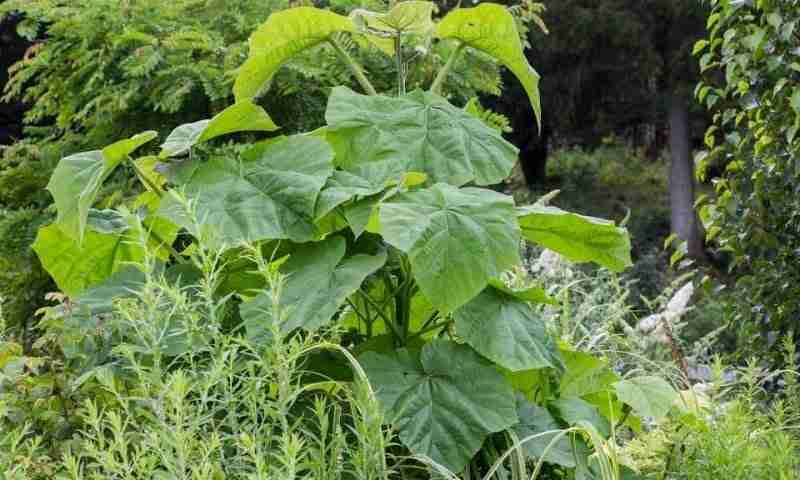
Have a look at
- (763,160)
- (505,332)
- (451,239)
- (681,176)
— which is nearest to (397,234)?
(451,239)

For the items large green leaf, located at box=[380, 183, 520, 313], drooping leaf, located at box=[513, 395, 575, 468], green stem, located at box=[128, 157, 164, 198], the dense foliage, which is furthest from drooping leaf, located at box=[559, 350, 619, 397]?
the dense foliage

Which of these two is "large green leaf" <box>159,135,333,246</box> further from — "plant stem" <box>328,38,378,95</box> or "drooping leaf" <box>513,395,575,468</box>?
"drooping leaf" <box>513,395,575,468</box>

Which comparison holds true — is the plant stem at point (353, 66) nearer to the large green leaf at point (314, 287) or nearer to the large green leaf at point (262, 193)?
the large green leaf at point (262, 193)

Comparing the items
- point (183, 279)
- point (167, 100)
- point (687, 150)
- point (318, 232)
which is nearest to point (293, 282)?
point (318, 232)

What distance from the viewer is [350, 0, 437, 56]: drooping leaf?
1.71 meters

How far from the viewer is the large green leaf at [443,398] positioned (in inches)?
55.7

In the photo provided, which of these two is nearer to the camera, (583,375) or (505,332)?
(505,332)

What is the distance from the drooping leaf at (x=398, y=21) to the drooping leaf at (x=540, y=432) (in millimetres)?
695

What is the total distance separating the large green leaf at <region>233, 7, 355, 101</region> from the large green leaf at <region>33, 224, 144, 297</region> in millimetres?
360

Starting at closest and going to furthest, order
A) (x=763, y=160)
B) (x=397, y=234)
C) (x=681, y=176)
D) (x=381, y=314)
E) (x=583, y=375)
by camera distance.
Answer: (x=397, y=234)
(x=381, y=314)
(x=583, y=375)
(x=763, y=160)
(x=681, y=176)

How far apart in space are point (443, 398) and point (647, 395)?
368 mm

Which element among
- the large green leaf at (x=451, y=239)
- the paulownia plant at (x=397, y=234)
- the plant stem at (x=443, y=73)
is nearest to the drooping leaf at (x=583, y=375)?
the paulownia plant at (x=397, y=234)

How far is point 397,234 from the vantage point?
4.46 feet

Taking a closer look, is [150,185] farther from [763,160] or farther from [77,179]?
[763,160]
